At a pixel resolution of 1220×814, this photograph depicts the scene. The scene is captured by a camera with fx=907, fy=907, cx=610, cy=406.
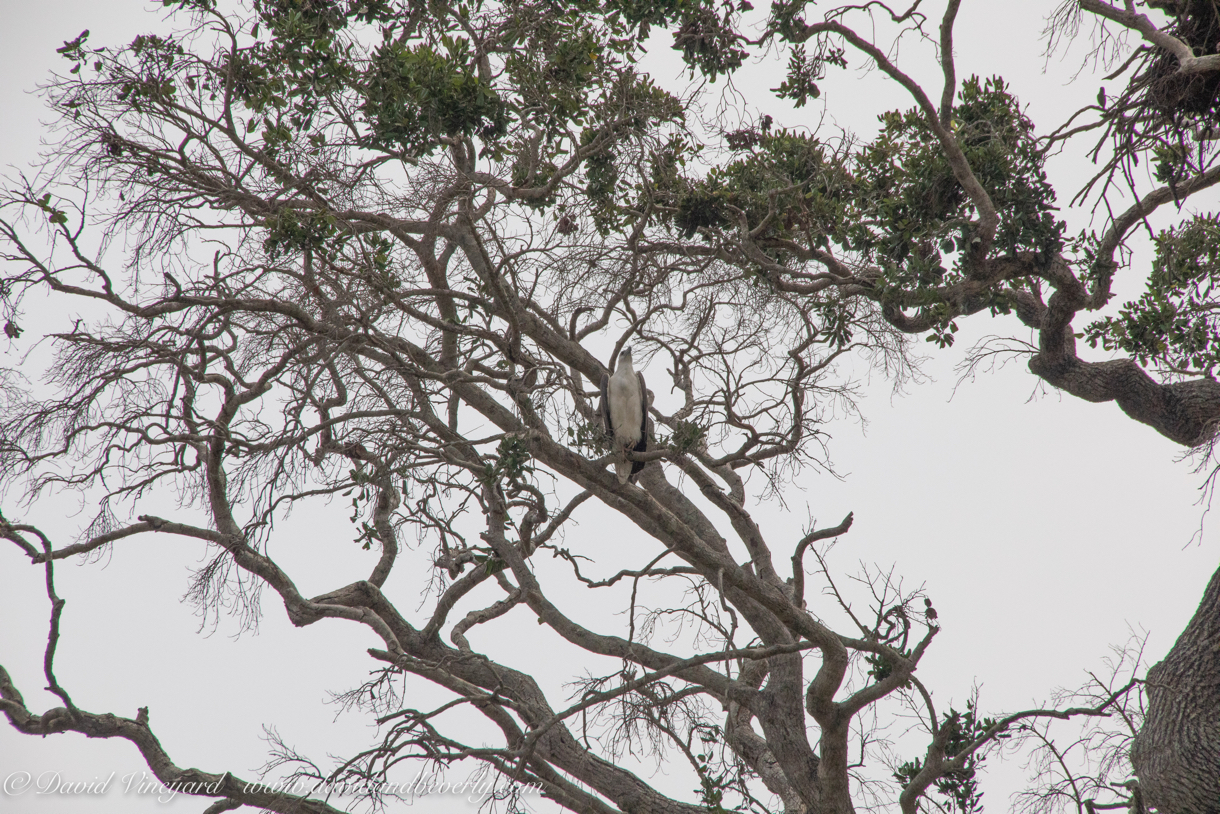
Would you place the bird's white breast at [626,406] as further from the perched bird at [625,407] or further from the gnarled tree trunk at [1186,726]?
the gnarled tree trunk at [1186,726]

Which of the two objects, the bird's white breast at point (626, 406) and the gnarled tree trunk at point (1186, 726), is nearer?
the gnarled tree trunk at point (1186, 726)

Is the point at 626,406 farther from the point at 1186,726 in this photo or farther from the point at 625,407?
the point at 1186,726

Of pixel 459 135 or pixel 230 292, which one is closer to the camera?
pixel 230 292

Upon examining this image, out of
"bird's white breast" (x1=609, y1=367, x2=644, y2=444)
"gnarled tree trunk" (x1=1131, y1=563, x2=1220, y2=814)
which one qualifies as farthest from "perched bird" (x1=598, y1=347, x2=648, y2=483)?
"gnarled tree trunk" (x1=1131, y1=563, x2=1220, y2=814)

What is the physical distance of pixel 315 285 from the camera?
5.45 meters

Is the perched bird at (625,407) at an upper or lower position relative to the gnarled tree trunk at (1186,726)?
upper

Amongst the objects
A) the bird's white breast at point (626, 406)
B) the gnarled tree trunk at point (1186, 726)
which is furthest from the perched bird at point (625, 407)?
the gnarled tree trunk at point (1186, 726)

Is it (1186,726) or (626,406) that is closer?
(1186,726)

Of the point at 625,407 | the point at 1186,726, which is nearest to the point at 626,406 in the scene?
the point at 625,407

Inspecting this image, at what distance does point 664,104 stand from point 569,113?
0.69 meters

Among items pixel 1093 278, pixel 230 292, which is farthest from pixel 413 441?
Answer: pixel 1093 278

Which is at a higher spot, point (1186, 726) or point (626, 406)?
point (626, 406)

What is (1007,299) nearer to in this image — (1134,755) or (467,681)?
(1134,755)

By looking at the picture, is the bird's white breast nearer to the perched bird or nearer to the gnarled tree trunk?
the perched bird
